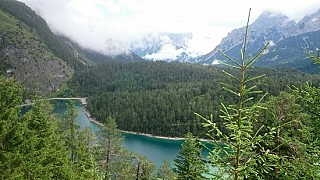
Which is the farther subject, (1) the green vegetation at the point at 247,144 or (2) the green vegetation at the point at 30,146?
(2) the green vegetation at the point at 30,146

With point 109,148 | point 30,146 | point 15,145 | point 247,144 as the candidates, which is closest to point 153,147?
point 109,148

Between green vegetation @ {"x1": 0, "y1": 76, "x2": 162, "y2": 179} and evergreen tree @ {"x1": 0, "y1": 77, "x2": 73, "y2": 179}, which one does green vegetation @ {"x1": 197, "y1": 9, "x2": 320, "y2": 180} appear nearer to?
green vegetation @ {"x1": 0, "y1": 76, "x2": 162, "y2": 179}

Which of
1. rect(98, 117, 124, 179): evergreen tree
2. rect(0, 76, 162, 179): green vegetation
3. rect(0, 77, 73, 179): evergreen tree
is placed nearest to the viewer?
rect(0, 77, 73, 179): evergreen tree

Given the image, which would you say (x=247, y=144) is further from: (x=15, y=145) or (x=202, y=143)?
(x=15, y=145)

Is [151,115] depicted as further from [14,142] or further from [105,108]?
[14,142]

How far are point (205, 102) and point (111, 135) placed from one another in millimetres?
102878

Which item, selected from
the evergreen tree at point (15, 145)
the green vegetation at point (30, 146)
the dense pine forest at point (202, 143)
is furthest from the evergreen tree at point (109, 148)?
the evergreen tree at point (15, 145)

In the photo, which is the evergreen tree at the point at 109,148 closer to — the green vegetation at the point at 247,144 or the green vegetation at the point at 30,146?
the green vegetation at the point at 30,146

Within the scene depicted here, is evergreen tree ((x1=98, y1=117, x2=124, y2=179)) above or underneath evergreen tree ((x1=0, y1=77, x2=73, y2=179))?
underneath

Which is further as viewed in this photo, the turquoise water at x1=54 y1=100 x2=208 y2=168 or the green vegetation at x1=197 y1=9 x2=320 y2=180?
the turquoise water at x1=54 y1=100 x2=208 y2=168

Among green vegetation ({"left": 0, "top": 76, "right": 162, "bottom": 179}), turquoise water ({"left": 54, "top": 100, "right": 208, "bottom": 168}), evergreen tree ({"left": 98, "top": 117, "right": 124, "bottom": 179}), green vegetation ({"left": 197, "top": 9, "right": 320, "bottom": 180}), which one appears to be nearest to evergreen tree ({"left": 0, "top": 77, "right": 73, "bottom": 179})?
green vegetation ({"left": 0, "top": 76, "right": 162, "bottom": 179})

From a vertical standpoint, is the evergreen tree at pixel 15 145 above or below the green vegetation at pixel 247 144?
below

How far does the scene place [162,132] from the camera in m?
129

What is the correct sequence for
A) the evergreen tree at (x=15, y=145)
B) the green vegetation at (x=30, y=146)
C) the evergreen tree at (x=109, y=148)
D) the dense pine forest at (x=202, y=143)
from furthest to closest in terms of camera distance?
the evergreen tree at (x=109, y=148) < the green vegetation at (x=30, y=146) < the evergreen tree at (x=15, y=145) < the dense pine forest at (x=202, y=143)
